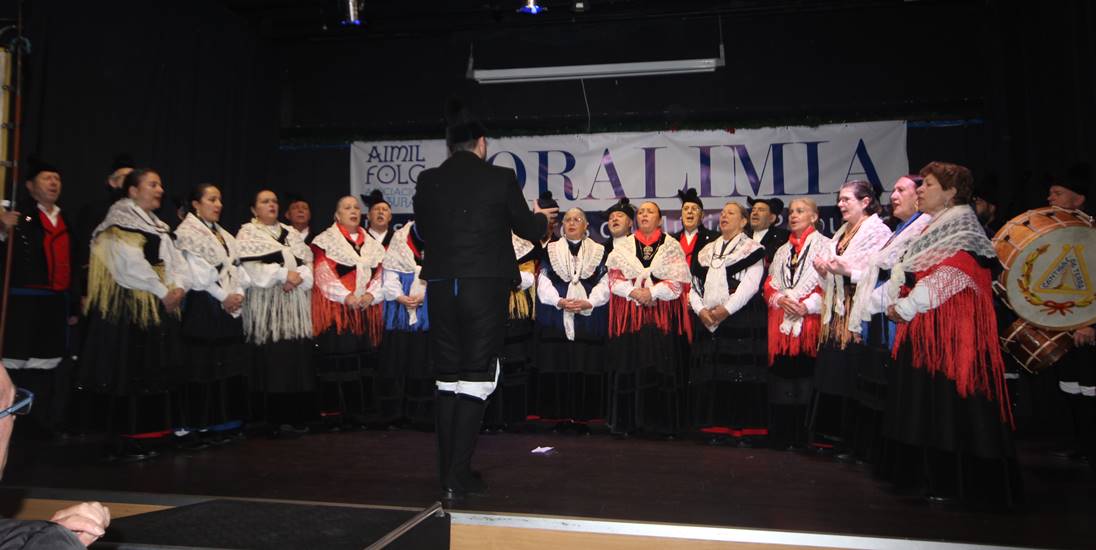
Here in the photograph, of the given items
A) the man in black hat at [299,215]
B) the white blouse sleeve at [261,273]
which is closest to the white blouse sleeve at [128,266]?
the white blouse sleeve at [261,273]

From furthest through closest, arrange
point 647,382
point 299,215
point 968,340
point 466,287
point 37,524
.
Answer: point 299,215
point 647,382
point 466,287
point 968,340
point 37,524

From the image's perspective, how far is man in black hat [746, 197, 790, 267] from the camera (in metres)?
5.00

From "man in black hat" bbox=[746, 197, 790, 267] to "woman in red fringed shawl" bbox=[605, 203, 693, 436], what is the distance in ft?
1.80

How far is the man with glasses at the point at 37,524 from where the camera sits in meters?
1.03

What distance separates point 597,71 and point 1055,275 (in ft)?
14.7

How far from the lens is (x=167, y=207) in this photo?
21.3ft

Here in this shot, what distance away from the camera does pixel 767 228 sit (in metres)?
5.08

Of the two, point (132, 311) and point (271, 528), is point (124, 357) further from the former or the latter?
point (271, 528)

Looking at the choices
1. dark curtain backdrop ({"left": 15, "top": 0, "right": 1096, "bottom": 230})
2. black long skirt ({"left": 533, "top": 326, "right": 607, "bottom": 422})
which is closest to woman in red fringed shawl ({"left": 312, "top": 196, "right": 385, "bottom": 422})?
black long skirt ({"left": 533, "top": 326, "right": 607, "bottom": 422})

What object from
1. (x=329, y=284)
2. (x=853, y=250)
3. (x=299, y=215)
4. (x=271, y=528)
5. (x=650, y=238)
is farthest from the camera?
(x=299, y=215)

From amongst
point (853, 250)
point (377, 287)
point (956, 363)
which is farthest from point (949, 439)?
point (377, 287)

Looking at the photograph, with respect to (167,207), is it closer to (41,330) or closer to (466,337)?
(41,330)

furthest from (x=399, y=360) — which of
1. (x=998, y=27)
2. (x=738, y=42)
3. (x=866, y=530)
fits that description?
(x=998, y=27)

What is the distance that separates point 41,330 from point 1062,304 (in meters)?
6.21
